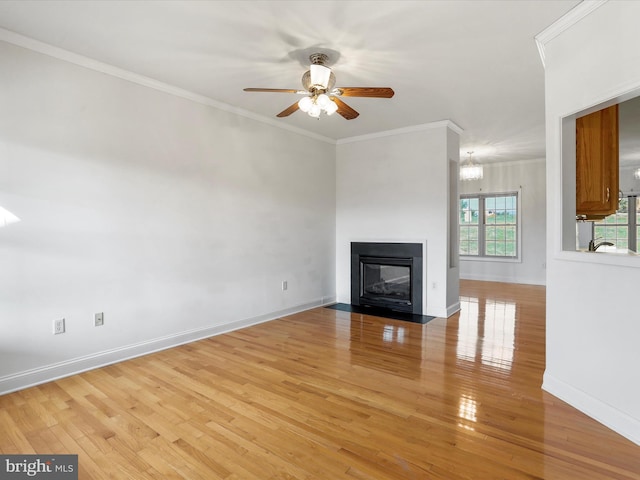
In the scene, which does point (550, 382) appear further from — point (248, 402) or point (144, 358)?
point (144, 358)

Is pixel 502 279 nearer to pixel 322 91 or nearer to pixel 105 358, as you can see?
pixel 322 91

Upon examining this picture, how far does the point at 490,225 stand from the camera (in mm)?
8312

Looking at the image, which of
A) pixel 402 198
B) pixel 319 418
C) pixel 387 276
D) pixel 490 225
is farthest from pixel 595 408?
pixel 490 225

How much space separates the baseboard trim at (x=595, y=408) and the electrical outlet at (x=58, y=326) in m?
3.95

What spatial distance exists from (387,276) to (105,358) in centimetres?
388

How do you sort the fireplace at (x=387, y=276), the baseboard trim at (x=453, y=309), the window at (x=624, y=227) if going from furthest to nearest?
the window at (x=624, y=227), the fireplace at (x=387, y=276), the baseboard trim at (x=453, y=309)

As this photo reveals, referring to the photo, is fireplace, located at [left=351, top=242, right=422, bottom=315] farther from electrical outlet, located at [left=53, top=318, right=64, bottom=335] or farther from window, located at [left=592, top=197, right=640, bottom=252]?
window, located at [left=592, top=197, right=640, bottom=252]

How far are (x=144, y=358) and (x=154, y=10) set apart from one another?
2.98m

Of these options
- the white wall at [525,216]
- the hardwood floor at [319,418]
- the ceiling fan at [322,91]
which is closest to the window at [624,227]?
the white wall at [525,216]

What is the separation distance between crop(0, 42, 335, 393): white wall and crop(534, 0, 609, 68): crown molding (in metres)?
3.22

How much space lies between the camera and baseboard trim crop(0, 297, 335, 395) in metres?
→ 2.79

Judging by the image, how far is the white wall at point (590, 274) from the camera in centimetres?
212

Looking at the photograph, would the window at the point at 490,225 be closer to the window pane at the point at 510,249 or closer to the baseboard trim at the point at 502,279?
the window pane at the point at 510,249

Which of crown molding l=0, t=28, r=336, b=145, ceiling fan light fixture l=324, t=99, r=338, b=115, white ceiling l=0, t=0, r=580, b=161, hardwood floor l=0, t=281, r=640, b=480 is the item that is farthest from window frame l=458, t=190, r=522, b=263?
ceiling fan light fixture l=324, t=99, r=338, b=115
